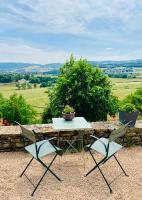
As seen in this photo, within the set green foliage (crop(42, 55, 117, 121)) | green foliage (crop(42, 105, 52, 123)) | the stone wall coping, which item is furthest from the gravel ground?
green foliage (crop(42, 105, 52, 123))

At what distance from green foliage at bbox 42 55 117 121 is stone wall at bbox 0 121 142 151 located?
7.02ft

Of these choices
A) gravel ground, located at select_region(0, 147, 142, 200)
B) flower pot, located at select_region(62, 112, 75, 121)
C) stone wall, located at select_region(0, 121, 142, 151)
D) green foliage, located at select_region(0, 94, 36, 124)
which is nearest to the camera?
gravel ground, located at select_region(0, 147, 142, 200)

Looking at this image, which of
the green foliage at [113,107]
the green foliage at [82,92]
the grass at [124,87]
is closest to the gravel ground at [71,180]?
the green foliage at [82,92]

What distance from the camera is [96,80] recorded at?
873cm

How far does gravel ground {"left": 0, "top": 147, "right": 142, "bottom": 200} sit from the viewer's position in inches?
164

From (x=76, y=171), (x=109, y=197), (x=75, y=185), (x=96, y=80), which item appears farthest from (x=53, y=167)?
(x=96, y=80)

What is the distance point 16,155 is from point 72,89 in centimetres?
315

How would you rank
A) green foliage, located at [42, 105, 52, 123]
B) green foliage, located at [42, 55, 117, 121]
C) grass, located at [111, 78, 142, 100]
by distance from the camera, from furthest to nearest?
grass, located at [111, 78, 142, 100] → green foliage, located at [42, 105, 52, 123] → green foliage, located at [42, 55, 117, 121]

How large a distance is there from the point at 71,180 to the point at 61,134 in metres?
1.40

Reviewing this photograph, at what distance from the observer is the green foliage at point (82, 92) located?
8.37 m

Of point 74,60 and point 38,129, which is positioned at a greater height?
point 74,60

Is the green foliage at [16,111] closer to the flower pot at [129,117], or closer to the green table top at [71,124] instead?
the flower pot at [129,117]

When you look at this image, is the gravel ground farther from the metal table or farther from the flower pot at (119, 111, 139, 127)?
the flower pot at (119, 111, 139, 127)

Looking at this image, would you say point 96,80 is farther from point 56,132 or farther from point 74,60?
point 56,132
